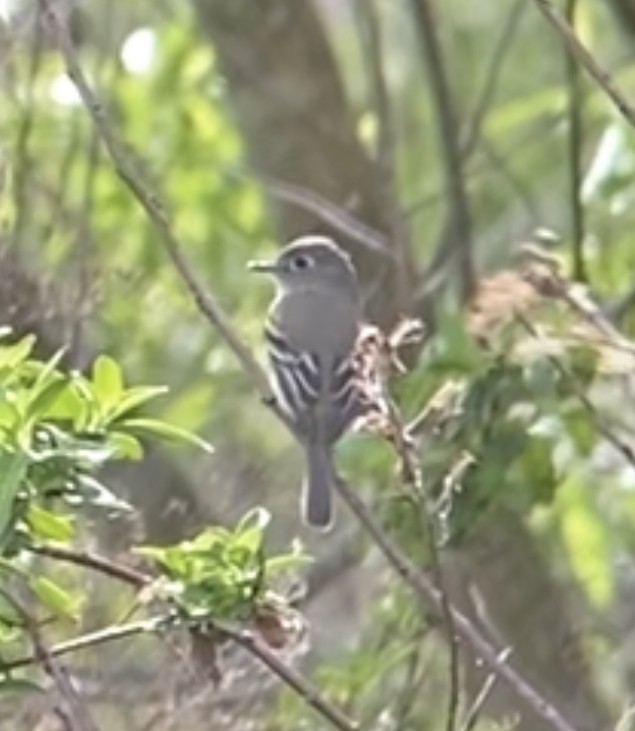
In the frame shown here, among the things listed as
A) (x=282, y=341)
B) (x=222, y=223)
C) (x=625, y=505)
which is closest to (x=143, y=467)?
(x=282, y=341)

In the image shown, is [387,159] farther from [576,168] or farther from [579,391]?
[579,391]

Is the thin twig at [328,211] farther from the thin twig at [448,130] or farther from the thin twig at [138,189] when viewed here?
the thin twig at [138,189]

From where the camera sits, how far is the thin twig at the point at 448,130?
5.79 m

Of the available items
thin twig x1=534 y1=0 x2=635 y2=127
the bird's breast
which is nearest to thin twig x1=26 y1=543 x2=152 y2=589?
thin twig x1=534 y1=0 x2=635 y2=127

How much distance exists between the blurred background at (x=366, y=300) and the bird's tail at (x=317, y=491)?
0.07m

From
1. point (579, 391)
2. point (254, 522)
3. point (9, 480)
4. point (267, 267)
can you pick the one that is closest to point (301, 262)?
point (267, 267)

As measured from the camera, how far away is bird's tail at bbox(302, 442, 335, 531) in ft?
15.4

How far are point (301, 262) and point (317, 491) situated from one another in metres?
0.96

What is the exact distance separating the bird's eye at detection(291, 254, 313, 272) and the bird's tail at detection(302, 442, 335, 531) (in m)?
0.80

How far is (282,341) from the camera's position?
17.4 feet

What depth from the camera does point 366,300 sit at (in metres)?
5.64

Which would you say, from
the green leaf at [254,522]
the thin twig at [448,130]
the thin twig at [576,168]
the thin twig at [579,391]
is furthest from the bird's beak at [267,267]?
the green leaf at [254,522]

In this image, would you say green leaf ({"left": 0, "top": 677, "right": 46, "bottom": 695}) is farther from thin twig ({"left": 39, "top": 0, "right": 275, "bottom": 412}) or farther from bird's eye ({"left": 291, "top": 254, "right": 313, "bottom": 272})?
bird's eye ({"left": 291, "top": 254, "right": 313, "bottom": 272})

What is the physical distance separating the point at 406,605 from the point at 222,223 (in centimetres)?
174
